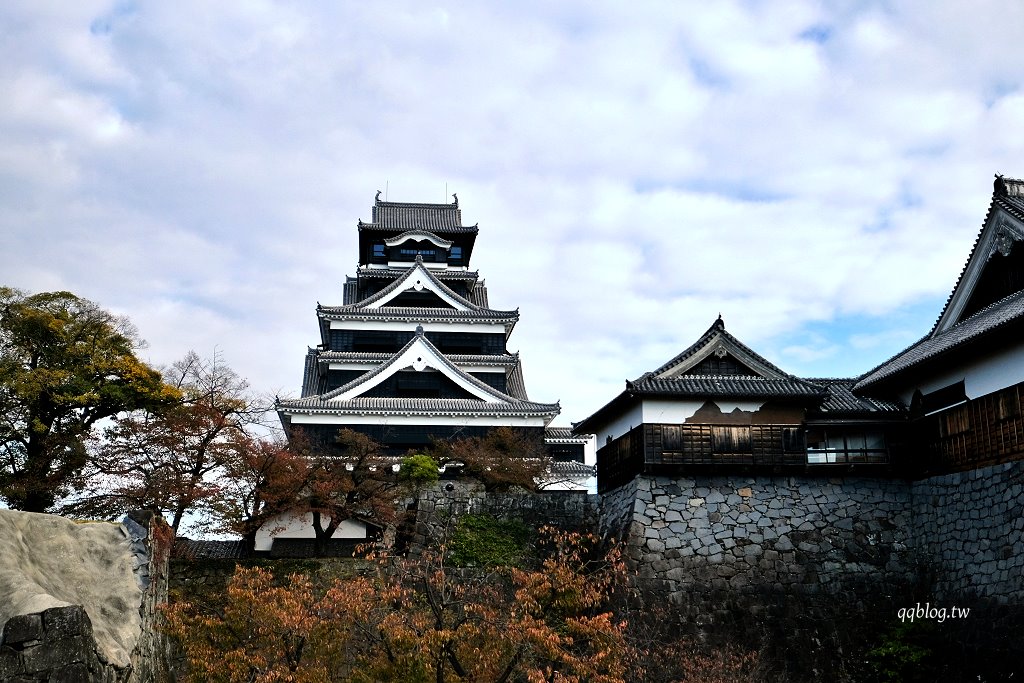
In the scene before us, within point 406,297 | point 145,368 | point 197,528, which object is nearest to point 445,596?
point 197,528

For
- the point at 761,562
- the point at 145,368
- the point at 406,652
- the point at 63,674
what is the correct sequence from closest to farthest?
the point at 63,674 → the point at 406,652 → the point at 761,562 → the point at 145,368

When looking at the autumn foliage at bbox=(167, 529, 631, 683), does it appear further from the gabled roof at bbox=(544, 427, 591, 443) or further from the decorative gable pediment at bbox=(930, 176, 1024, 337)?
the gabled roof at bbox=(544, 427, 591, 443)

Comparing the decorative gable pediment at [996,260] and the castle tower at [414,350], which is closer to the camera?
the decorative gable pediment at [996,260]

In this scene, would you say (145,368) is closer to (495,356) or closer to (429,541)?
(429,541)

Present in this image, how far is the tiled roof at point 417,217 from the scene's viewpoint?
1510 inches

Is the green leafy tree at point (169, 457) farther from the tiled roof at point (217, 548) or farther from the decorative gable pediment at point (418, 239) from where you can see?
the decorative gable pediment at point (418, 239)

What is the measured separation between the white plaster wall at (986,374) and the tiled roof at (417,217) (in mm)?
22885

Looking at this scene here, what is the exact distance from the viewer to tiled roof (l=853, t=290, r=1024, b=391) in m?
16.3

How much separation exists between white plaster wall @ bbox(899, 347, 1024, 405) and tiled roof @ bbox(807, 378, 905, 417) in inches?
34.9

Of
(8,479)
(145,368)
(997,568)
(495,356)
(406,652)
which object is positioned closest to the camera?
(406,652)

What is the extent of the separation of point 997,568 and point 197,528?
15.9 m

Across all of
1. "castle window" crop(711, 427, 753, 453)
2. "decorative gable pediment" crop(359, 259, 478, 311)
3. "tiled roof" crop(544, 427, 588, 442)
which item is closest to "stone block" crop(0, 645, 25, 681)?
"castle window" crop(711, 427, 753, 453)

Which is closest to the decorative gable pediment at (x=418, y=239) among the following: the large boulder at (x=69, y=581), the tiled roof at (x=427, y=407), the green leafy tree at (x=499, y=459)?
the tiled roof at (x=427, y=407)

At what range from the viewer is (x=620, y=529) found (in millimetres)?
18875
